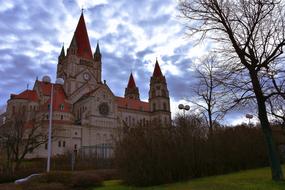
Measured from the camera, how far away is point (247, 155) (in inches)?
1080

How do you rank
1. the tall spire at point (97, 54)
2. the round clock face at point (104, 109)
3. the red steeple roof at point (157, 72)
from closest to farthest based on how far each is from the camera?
1. the round clock face at point (104, 109)
2. the tall spire at point (97, 54)
3. the red steeple roof at point (157, 72)

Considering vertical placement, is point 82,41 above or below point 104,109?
above

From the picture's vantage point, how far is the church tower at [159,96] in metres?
99.5

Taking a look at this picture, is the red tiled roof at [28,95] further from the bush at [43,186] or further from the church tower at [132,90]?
the bush at [43,186]

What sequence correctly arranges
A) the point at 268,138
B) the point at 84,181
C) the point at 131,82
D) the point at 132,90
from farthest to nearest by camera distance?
the point at 131,82 < the point at 132,90 < the point at 84,181 < the point at 268,138

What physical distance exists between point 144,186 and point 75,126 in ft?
190

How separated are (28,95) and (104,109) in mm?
20159

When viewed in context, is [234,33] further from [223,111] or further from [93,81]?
[93,81]

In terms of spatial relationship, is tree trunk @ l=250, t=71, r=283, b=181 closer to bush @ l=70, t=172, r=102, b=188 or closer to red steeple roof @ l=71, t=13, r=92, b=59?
bush @ l=70, t=172, r=102, b=188

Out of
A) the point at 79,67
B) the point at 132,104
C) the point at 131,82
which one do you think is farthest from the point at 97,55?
the point at 131,82

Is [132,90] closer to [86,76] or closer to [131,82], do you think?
[131,82]

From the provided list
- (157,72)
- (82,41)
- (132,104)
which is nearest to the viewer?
(82,41)

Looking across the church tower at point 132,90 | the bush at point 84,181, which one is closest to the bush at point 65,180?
the bush at point 84,181

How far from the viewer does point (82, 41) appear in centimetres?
9369
